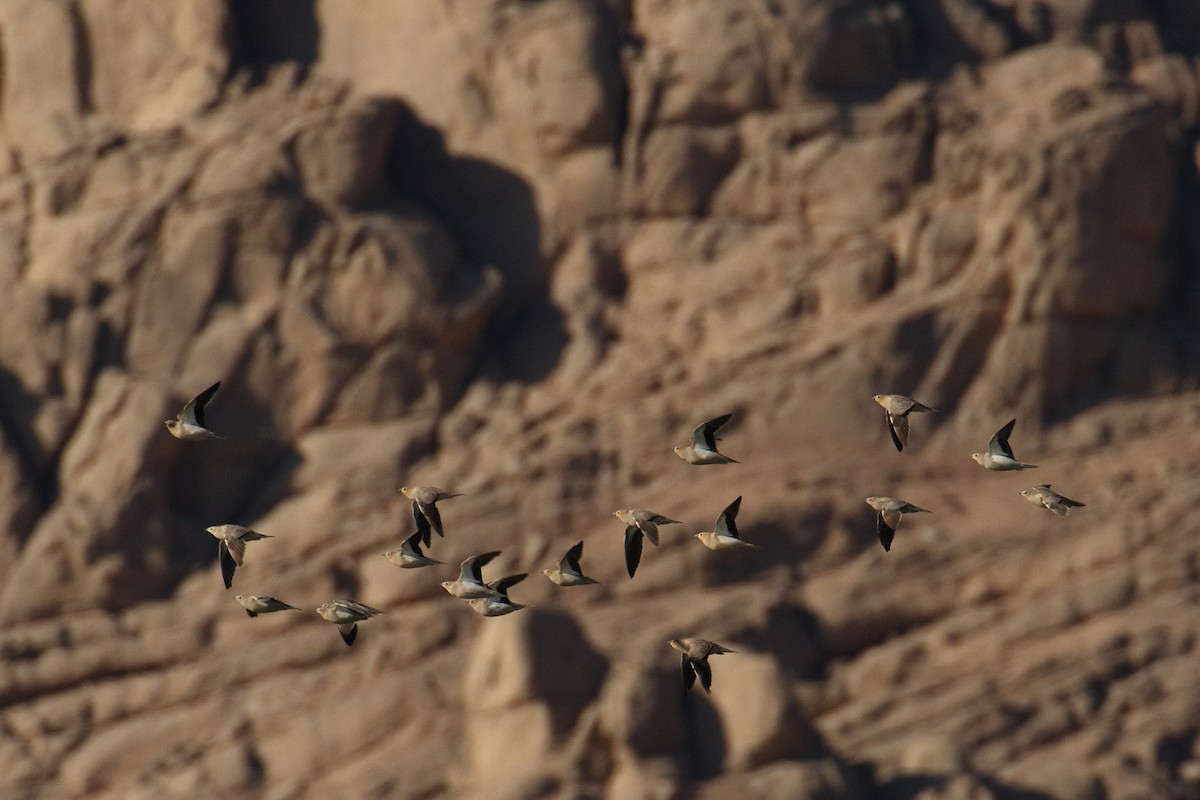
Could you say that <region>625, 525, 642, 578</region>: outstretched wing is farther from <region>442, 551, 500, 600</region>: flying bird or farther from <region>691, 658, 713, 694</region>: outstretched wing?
<region>442, 551, 500, 600</region>: flying bird

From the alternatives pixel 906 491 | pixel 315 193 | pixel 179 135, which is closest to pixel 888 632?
pixel 906 491

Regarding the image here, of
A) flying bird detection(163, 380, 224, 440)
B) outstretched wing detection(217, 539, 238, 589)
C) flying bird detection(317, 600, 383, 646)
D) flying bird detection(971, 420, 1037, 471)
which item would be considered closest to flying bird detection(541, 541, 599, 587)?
flying bird detection(317, 600, 383, 646)

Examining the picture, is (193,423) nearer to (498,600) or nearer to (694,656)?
(498,600)

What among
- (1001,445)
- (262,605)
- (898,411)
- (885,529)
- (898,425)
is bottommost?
(262,605)

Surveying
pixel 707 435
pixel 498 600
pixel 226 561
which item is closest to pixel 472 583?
pixel 498 600

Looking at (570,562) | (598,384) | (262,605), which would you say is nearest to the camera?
(570,562)

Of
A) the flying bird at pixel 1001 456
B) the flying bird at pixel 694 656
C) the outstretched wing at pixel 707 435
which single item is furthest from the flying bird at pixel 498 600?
the flying bird at pixel 1001 456

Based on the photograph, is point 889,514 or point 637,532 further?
point 889,514

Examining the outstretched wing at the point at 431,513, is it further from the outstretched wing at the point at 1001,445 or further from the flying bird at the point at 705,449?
the outstretched wing at the point at 1001,445
